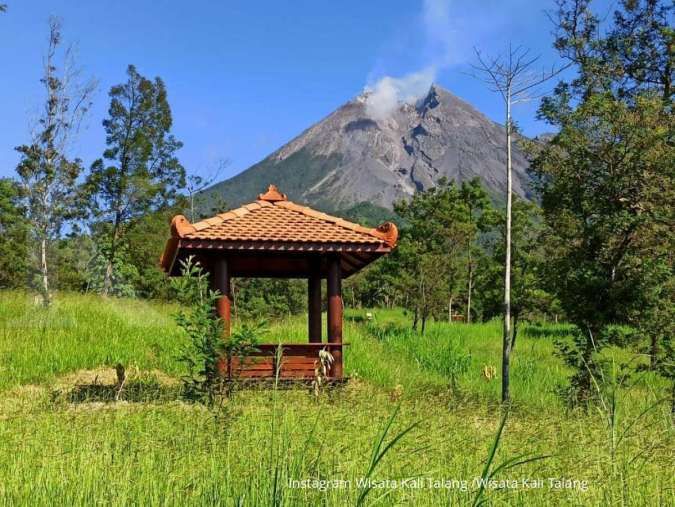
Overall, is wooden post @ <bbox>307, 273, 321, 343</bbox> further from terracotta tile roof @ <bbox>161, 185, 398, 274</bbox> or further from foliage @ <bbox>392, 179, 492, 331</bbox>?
foliage @ <bbox>392, 179, 492, 331</bbox>

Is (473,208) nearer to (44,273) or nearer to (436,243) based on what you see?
(436,243)

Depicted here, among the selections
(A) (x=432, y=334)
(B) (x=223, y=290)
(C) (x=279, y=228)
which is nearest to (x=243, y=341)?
(B) (x=223, y=290)

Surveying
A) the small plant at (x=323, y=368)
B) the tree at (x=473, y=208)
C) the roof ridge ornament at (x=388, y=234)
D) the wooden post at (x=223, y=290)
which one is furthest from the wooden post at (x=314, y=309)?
the tree at (x=473, y=208)

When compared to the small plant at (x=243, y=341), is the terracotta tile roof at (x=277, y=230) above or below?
above

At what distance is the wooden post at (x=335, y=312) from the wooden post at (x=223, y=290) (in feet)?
5.41

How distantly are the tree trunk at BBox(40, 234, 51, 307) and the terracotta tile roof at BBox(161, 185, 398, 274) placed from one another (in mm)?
7151

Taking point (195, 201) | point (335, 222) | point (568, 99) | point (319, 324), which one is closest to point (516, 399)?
point (319, 324)

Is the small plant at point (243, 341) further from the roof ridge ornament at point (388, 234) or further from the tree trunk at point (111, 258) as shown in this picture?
the tree trunk at point (111, 258)

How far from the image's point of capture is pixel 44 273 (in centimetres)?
1833

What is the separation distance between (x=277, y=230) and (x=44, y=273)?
10.5m

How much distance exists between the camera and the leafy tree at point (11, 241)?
35031mm

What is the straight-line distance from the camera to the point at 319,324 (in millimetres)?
12727

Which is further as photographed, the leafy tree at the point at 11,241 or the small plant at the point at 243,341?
the leafy tree at the point at 11,241

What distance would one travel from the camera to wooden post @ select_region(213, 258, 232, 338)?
10.2m
